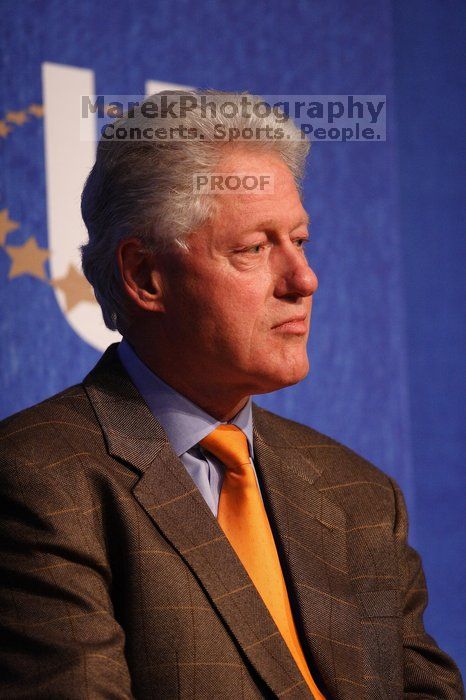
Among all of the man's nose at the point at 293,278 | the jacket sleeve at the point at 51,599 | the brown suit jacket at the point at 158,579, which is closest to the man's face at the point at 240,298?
the man's nose at the point at 293,278

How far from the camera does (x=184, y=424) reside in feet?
4.63

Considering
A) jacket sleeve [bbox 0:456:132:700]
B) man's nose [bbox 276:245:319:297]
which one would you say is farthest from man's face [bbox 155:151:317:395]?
jacket sleeve [bbox 0:456:132:700]

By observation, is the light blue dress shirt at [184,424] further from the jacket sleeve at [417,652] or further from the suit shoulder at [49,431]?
the jacket sleeve at [417,652]

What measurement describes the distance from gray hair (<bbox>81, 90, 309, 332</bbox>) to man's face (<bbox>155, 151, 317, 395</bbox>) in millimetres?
30

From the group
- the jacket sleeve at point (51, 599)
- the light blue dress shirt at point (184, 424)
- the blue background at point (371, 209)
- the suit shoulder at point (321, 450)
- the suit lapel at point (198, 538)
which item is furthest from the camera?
the blue background at point (371, 209)

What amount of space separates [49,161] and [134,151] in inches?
14.8

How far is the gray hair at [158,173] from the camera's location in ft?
4.68

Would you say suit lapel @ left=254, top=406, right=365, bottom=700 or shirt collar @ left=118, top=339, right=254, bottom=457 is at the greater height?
shirt collar @ left=118, top=339, right=254, bottom=457

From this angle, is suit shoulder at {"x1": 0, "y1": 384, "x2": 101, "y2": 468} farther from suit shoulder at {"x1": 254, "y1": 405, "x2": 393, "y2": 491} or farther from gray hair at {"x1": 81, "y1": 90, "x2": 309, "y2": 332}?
suit shoulder at {"x1": 254, "y1": 405, "x2": 393, "y2": 491}

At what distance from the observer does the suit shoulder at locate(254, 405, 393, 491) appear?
5.14ft

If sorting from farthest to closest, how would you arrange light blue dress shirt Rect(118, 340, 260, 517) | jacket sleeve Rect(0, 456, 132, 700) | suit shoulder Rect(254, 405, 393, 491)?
suit shoulder Rect(254, 405, 393, 491) → light blue dress shirt Rect(118, 340, 260, 517) → jacket sleeve Rect(0, 456, 132, 700)

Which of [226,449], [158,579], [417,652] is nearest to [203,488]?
[226,449]

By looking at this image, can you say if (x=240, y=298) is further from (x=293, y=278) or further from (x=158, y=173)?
(x=158, y=173)

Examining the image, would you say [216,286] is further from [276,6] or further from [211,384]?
[276,6]
